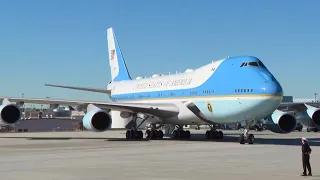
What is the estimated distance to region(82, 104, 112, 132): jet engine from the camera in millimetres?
30391

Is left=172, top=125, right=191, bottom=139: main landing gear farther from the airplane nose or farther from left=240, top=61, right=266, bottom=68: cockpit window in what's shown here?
the airplane nose

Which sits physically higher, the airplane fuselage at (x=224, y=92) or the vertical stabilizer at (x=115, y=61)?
the vertical stabilizer at (x=115, y=61)

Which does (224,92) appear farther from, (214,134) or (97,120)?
(97,120)

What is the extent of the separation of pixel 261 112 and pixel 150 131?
10917 mm

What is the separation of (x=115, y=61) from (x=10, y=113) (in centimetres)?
1443

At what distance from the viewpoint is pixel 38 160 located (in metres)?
18.0

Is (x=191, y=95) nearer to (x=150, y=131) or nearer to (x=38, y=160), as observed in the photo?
(x=150, y=131)

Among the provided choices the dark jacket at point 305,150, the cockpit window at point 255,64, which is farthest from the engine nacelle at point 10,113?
the dark jacket at point 305,150

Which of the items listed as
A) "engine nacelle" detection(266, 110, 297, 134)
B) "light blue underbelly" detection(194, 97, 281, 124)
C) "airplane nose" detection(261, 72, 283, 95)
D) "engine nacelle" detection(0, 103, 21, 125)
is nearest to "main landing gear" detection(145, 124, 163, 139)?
"light blue underbelly" detection(194, 97, 281, 124)

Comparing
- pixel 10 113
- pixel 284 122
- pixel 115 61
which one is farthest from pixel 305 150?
pixel 115 61

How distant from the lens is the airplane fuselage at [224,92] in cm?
2561

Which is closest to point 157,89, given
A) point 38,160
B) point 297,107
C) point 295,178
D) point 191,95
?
point 191,95

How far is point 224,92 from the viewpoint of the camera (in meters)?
27.3

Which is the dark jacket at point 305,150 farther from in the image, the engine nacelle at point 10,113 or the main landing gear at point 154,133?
the engine nacelle at point 10,113
